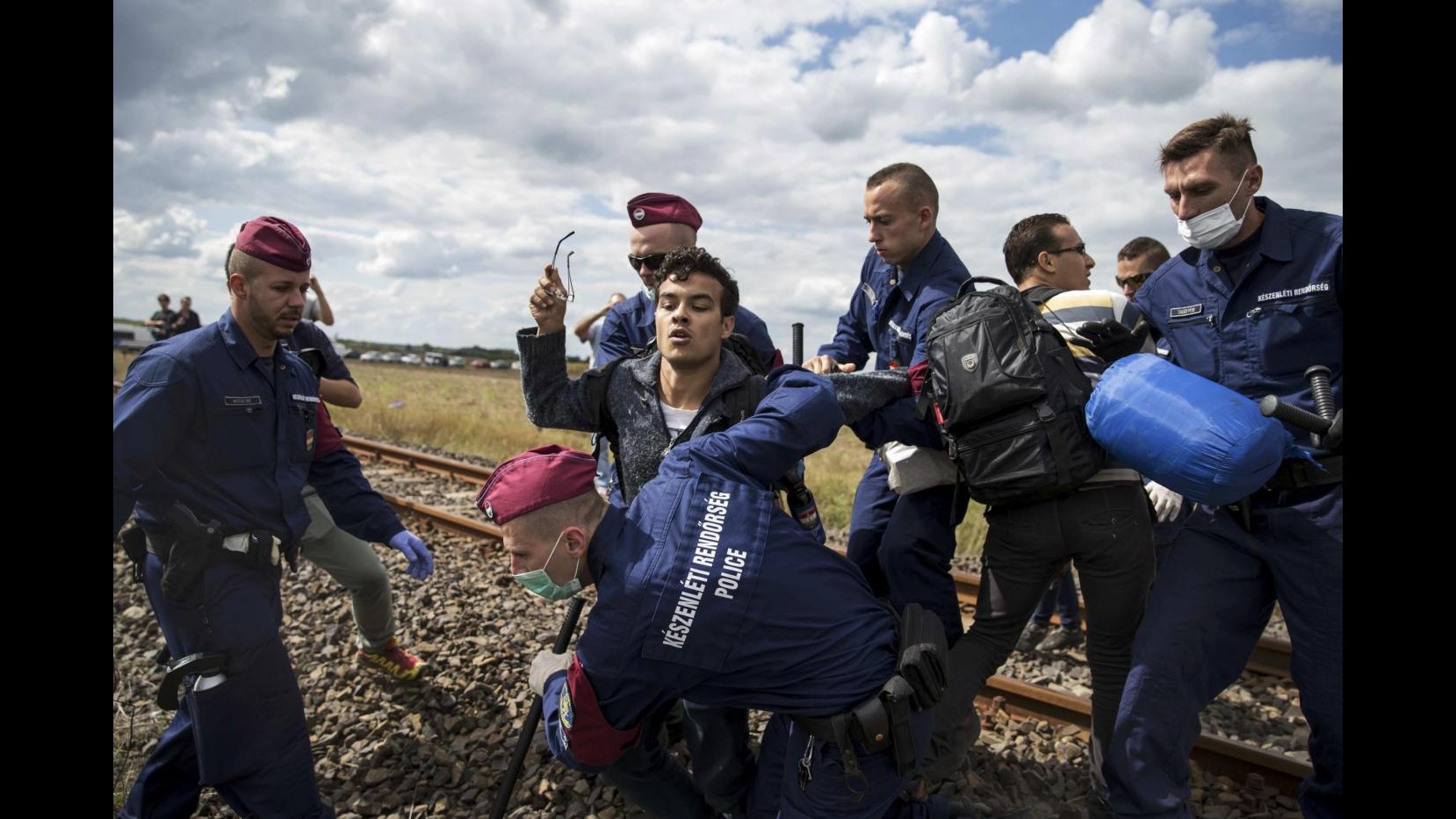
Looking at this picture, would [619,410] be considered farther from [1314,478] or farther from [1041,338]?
[1314,478]

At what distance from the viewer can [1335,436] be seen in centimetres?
270

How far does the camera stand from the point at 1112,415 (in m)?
2.81

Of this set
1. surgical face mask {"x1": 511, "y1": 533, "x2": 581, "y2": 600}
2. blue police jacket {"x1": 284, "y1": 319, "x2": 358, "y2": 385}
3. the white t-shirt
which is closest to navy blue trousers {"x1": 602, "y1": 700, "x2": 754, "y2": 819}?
surgical face mask {"x1": 511, "y1": 533, "x2": 581, "y2": 600}

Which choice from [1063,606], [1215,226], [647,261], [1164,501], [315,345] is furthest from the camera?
[315,345]

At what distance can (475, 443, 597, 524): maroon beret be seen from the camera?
271 cm

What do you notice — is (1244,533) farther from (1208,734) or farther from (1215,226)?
(1208,734)

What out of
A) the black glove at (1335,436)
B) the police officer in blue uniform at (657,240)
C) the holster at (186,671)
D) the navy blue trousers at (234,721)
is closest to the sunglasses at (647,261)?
the police officer in blue uniform at (657,240)

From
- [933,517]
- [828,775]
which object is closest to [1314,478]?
[933,517]

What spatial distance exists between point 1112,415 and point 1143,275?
3.50m

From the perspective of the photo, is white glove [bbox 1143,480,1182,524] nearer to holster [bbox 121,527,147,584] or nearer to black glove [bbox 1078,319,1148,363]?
black glove [bbox 1078,319,1148,363]

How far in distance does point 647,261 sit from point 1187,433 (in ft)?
8.74

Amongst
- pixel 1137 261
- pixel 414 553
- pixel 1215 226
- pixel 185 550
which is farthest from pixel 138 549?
pixel 1137 261

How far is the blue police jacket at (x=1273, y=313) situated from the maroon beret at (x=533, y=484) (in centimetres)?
236

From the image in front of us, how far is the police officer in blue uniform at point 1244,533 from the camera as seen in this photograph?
2.88 metres
